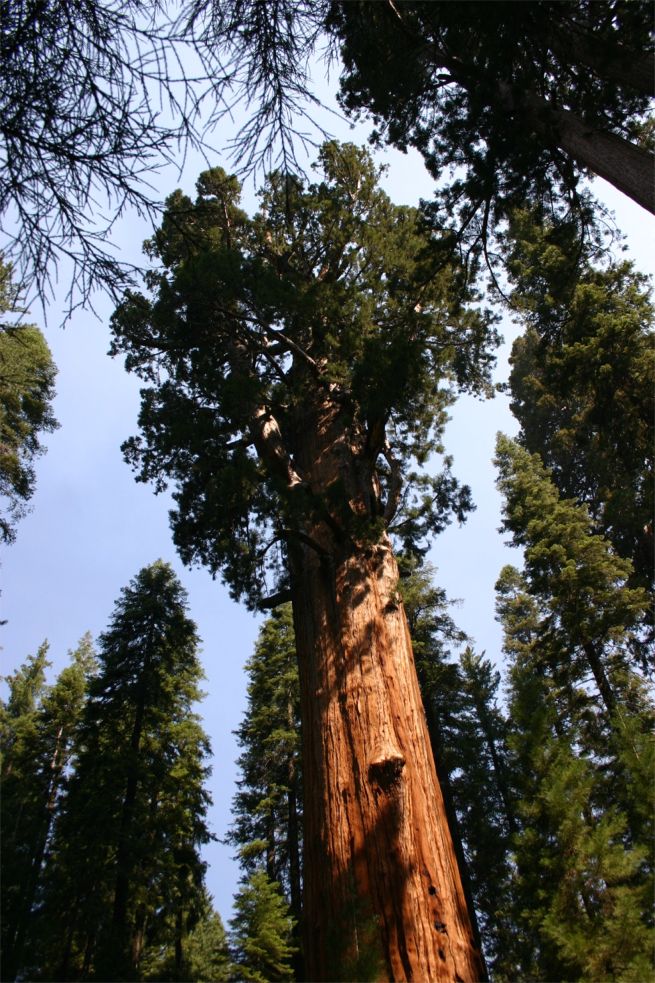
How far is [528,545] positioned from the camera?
13.5 metres

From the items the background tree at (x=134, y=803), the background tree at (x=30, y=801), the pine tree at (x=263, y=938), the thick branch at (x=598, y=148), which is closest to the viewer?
the thick branch at (x=598, y=148)

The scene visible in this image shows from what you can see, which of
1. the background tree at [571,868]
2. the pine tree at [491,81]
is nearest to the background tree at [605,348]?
the pine tree at [491,81]

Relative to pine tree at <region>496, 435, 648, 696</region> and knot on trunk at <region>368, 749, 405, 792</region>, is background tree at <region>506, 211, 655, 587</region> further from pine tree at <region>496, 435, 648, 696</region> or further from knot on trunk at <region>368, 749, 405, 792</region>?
knot on trunk at <region>368, 749, 405, 792</region>

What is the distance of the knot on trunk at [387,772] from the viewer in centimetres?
460

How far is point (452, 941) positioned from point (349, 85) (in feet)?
25.7

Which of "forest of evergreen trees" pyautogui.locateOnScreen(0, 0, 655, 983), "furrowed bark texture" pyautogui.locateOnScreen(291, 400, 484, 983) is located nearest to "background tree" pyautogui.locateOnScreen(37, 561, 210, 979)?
"forest of evergreen trees" pyautogui.locateOnScreen(0, 0, 655, 983)

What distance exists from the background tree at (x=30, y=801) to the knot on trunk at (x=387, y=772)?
1117cm

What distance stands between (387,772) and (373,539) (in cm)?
228

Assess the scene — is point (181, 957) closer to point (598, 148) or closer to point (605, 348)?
point (605, 348)

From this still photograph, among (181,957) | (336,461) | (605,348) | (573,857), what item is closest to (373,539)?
(336,461)

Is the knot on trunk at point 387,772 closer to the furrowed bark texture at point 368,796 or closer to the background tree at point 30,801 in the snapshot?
the furrowed bark texture at point 368,796

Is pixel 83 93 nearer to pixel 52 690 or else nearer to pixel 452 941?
pixel 452 941

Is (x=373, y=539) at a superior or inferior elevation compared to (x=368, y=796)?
superior

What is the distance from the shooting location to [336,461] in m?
7.21
